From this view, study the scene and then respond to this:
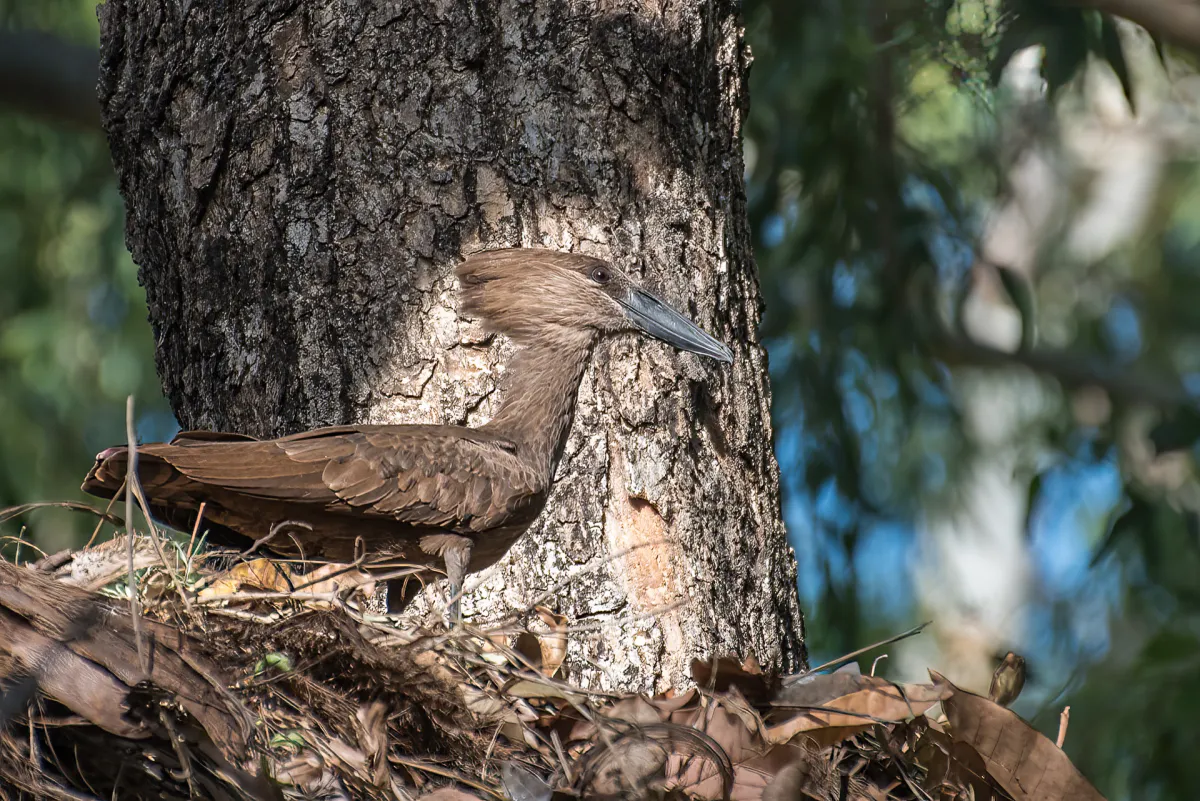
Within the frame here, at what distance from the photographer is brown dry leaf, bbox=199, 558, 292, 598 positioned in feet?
9.96

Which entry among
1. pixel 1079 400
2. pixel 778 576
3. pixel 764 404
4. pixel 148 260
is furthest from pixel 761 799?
pixel 1079 400

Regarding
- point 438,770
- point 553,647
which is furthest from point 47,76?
point 438,770

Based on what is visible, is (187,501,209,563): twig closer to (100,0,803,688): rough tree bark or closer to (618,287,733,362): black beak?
(100,0,803,688): rough tree bark

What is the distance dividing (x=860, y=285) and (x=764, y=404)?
3.48 metres

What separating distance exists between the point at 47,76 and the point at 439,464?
4088 millimetres

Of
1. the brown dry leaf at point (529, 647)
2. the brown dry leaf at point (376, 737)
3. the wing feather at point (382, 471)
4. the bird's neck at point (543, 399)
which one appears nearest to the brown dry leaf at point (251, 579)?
the wing feather at point (382, 471)

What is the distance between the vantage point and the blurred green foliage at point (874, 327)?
6.41 metres

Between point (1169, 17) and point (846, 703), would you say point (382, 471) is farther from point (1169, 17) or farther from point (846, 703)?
point (1169, 17)

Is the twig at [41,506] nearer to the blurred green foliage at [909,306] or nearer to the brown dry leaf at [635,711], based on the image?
the brown dry leaf at [635,711]

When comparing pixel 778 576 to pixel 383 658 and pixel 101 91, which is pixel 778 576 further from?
pixel 101 91

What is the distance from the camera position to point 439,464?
11.4ft

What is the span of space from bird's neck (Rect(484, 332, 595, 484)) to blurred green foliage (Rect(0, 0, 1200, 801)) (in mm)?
2846

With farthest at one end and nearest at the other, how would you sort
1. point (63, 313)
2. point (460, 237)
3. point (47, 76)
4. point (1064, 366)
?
point (63, 313), point (1064, 366), point (47, 76), point (460, 237)

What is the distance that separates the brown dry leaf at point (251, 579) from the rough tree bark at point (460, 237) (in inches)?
16.5
